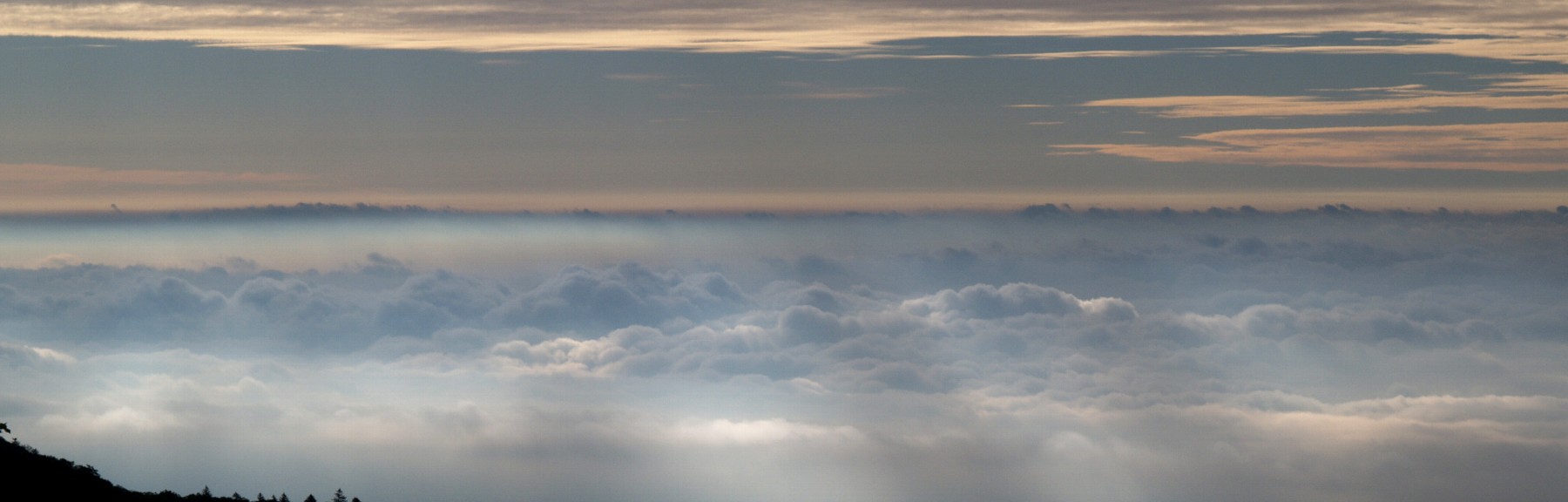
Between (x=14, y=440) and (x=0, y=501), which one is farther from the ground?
(x=14, y=440)

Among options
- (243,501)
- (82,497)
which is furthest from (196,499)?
(82,497)

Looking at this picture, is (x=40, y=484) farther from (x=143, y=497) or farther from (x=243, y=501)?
(x=243, y=501)

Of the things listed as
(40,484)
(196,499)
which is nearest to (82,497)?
(40,484)

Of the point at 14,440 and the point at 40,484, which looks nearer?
the point at 40,484

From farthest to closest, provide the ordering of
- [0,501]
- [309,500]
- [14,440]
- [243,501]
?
[243,501] → [14,440] → [309,500] → [0,501]

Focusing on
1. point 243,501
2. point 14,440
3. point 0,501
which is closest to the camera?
point 0,501

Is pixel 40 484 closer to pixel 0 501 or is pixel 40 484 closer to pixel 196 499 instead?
pixel 0 501
